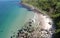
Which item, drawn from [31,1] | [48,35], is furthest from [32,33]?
[31,1]

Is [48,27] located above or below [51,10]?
below

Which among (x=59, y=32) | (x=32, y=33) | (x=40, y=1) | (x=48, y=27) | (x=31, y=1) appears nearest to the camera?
(x=59, y=32)

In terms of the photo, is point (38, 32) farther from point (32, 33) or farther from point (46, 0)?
point (46, 0)

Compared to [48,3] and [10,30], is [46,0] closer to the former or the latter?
[48,3]

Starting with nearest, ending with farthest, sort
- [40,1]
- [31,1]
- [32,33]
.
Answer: [32,33]
[40,1]
[31,1]

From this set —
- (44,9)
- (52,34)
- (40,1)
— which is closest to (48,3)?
(44,9)

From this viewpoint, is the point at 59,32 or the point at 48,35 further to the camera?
the point at 48,35

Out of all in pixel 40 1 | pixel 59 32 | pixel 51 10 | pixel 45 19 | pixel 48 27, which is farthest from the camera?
pixel 40 1

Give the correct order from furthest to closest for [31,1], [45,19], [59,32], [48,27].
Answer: [31,1]
[45,19]
[48,27]
[59,32]

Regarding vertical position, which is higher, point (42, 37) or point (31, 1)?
point (31, 1)
